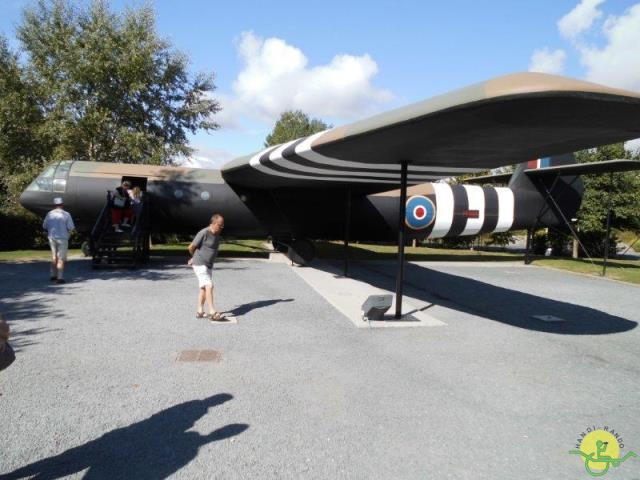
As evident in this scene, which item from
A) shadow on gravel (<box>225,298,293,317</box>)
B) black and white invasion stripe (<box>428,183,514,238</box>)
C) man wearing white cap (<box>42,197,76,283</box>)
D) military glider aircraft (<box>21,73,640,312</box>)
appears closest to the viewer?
military glider aircraft (<box>21,73,640,312</box>)

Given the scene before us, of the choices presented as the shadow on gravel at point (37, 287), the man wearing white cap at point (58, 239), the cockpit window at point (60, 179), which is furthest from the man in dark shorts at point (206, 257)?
the cockpit window at point (60, 179)

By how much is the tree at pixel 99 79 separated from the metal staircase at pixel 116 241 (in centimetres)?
820

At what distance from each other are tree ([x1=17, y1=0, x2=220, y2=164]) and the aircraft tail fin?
16183 millimetres

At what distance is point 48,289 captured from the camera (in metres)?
→ 9.49

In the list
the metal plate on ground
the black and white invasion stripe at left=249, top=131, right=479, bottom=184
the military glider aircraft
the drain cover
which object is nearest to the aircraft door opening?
the military glider aircraft

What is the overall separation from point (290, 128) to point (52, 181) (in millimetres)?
42762

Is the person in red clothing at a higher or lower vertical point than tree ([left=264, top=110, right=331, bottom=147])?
lower

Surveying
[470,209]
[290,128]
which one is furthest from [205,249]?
Answer: [290,128]

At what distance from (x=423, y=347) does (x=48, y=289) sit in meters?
7.89

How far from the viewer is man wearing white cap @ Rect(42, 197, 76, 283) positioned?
401 inches

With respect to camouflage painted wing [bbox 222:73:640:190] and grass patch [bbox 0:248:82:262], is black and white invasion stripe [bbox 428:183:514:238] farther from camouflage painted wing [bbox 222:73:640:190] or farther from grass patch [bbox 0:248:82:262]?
grass patch [bbox 0:248:82:262]

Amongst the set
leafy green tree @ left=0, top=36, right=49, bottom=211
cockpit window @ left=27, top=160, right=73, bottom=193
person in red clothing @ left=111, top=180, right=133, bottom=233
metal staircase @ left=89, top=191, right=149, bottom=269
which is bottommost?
metal staircase @ left=89, top=191, right=149, bottom=269

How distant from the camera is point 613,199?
20031 mm

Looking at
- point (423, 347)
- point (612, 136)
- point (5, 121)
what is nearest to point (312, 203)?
point (423, 347)
